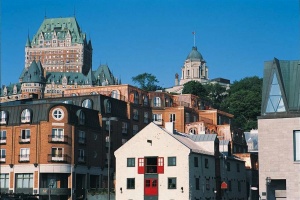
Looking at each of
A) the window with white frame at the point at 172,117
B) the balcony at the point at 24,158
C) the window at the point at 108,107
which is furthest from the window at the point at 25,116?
the window with white frame at the point at 172,117

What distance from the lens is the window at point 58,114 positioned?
9288 centimetres

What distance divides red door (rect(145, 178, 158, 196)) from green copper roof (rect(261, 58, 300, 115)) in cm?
2015

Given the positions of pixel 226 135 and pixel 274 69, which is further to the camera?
pixel 226 135

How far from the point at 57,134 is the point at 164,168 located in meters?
20.7

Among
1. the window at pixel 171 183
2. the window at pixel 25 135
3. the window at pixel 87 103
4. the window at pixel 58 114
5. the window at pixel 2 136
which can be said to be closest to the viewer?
the window at pixel 171 183

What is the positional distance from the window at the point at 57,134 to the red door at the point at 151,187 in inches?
726

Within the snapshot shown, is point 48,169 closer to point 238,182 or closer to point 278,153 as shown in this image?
point 238,182

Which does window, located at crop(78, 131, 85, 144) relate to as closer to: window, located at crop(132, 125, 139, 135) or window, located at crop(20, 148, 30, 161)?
window, located at crop(20, 148, 30, 161)

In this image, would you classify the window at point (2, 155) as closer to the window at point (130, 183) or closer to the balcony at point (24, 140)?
the balcony at point (24, 140)

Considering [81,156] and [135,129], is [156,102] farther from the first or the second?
[81,156]

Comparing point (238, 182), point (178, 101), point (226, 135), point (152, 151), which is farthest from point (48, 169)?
point (178, 101)

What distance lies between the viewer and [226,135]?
11519 centimetres

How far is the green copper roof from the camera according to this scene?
2549 inches

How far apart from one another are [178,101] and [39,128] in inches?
1765
